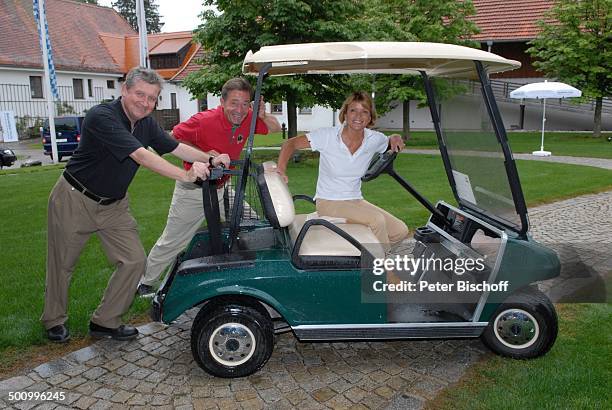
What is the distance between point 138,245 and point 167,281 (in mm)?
321

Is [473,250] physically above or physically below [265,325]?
above

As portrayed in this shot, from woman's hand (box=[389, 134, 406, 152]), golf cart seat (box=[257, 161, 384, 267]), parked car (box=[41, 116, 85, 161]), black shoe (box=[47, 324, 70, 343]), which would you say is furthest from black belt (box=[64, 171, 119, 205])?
parked car (box=[41, 116, 85, 161])

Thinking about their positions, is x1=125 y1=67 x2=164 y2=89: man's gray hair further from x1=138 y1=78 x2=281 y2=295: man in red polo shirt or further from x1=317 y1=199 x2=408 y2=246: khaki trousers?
x1=317 y1=199 x2=408 y2=246: khaki trousers

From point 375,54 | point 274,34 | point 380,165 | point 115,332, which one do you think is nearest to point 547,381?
point 380,165

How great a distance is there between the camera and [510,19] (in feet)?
85.1

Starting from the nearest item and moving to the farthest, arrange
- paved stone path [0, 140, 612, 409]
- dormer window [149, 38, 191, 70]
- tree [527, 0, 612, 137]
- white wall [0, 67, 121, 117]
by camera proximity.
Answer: paved stone path [0, 140, 612, 409], tree [527, 0, 612, 137], white wall [0, 67, 121, 117], dormer window [149, 38, 191, 70]

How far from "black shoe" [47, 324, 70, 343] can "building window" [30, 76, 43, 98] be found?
1114 inches

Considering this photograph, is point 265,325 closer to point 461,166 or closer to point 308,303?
Answer: point 308,303

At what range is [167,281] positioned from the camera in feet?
12.4

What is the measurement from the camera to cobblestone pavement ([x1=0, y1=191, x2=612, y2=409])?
3105 millimetres

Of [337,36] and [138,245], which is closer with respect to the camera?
[138,245]

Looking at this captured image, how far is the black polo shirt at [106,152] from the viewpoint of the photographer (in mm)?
3391

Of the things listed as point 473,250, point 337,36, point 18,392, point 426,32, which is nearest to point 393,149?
point 473,250

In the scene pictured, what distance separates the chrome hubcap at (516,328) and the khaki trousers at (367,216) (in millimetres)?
863
